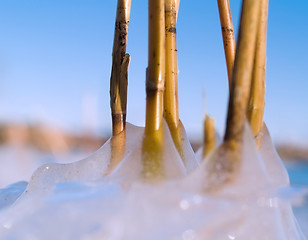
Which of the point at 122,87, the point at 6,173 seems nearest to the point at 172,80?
the point at 122,87

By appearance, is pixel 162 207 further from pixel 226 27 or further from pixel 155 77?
pixel 226 27

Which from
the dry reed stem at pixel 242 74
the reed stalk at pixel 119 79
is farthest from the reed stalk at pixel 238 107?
the reed stalk at pixel 119 79

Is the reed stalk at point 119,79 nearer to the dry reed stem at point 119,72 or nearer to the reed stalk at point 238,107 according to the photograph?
the dry reed stem at point 119,72

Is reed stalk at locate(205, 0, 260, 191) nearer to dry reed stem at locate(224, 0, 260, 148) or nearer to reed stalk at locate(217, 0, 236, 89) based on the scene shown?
dry reed stem at locate(224, 0, 260, 148)

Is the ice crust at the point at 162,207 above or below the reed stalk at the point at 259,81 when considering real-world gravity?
below

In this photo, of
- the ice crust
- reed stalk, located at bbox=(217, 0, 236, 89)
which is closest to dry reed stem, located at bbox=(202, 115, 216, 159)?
the ice crust

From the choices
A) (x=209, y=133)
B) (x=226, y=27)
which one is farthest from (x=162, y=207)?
(x=226, y=27)

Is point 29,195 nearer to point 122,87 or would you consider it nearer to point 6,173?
point 122,87
